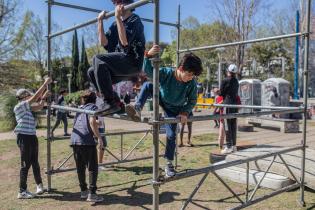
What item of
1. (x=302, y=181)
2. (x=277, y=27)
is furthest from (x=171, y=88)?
(x=277, y=27)

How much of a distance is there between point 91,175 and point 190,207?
4.92 feet

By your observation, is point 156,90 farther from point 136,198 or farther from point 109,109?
→ point 136,198

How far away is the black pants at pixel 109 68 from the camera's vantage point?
3236 millimetres

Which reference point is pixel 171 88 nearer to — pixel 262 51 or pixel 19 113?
pixel 19 113

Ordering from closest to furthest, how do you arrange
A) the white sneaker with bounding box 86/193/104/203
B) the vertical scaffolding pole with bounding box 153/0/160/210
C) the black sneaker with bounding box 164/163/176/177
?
the vertical scaffolding pole with bounding box 153/0/160/210 < the black sneaker with bounding box 164/163/176/177 < the white sneaker with bounding box 86/193/104/203

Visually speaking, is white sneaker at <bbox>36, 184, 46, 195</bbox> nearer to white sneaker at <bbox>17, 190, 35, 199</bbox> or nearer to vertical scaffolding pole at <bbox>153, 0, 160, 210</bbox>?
white sneaker at <bbox>17, 190, 35, 199</bbox>

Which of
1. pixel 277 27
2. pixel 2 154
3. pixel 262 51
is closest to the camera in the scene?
pixel 2 154

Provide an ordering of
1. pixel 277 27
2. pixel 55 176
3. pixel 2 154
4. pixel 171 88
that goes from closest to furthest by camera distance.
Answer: pixel 171 88 < pixel 55 176 < pixel 2 154 < pixel 277 27

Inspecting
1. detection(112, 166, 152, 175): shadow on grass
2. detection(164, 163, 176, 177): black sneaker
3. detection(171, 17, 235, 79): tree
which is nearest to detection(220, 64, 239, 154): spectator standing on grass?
detection(112, 166, 152, 175): shadow on grass

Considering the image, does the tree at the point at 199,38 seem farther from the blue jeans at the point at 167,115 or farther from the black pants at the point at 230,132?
the blue jeans at the point at 167,115

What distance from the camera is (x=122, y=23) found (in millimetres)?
3082

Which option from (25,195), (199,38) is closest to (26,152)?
(25,195)

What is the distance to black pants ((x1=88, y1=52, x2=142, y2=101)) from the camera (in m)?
3.24

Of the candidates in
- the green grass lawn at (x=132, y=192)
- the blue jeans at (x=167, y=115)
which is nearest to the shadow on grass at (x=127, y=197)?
the green grass lawn at (x=132, y=192)
